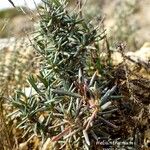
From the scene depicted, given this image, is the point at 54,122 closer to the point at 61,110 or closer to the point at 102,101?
the point at 61,110

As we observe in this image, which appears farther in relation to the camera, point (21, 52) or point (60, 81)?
point (21, 52)

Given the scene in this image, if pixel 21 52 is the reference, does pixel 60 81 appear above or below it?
below

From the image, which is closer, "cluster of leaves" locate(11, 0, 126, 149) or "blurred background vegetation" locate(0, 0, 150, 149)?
"cluster of leaves" locate(11, 0, 126, 149)

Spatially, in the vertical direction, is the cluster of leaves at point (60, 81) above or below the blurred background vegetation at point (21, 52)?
below

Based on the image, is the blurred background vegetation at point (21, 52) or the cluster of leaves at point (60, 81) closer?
the cluster of leaves at point (60, 81)

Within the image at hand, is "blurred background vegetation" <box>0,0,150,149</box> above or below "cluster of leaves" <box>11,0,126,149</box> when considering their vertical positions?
above

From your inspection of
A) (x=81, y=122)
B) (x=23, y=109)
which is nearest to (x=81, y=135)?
(x=81, y=122)

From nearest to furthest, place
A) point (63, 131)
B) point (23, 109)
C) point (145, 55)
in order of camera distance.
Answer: point (63, 131) → point (23, 109) → point (145, 55)

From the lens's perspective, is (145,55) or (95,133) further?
(145,55)
